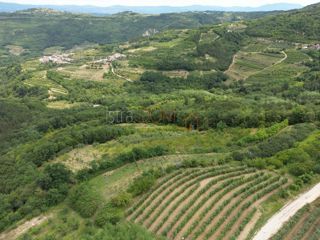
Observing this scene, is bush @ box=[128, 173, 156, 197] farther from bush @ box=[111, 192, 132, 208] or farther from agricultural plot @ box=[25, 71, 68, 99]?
agricultural plot @ box=[25, 71, 68, 99]

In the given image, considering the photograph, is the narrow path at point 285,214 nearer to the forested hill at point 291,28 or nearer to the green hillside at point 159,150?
the green hillside at point 159,150

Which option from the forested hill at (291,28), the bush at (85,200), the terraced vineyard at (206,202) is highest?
the terraced vineyard at (206,202)

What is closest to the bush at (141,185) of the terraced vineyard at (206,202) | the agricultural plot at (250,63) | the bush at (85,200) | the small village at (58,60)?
the terraced vineyard at (206,202)

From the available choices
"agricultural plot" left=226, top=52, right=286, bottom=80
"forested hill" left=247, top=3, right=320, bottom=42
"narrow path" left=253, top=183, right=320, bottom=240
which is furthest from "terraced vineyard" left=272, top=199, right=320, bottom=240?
"forested hill" left=247, top=3, right=320, bottom=42

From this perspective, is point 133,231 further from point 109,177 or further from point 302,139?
point 302,139

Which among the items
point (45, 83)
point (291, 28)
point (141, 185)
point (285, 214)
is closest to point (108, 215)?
point (141, 185)

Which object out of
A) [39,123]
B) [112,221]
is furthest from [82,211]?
[39,123]

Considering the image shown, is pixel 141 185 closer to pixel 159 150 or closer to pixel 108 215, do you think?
pixel 108 215
